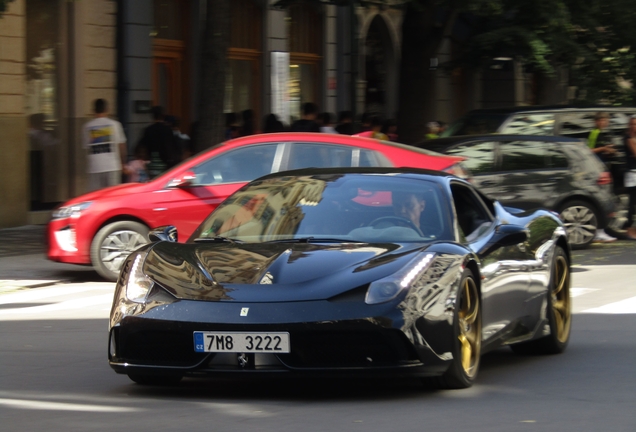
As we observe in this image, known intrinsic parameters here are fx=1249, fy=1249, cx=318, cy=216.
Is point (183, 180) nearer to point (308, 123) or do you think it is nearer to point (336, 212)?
point (336, 212)

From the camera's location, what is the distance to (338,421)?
5.89m

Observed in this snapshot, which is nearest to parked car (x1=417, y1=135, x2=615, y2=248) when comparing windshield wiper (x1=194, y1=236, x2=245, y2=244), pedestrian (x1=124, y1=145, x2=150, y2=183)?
pedestrian (x1=124, y1=145, x2=150, y2=183)

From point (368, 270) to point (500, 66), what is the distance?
19.4m

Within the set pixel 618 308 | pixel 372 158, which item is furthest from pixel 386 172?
pixel 372 158

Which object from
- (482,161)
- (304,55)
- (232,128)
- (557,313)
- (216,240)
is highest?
(304,55)

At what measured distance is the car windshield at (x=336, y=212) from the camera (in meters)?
7.15

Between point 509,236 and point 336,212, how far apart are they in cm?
110

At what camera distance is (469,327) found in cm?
690

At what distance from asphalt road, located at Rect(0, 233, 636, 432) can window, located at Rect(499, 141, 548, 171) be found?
7.38 meters

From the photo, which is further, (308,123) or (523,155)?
(308,123)

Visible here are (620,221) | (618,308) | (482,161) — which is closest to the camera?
(618,308)

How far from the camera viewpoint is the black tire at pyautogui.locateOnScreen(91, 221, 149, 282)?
43.5 feet

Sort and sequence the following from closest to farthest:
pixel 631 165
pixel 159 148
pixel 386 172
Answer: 1. pixel 386 172
2. pixel 159 148
3. pixel 631 165

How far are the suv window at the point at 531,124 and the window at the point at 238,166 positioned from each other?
256 inches
